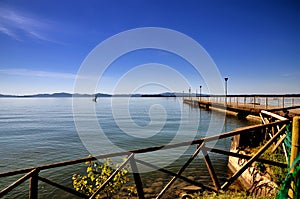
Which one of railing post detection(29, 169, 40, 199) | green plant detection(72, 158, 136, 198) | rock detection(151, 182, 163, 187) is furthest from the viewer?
rock detection(151, 182, 163, 187)

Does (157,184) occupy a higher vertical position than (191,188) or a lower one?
lower

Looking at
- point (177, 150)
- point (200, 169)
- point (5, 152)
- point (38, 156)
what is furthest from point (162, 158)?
point (5, 152)

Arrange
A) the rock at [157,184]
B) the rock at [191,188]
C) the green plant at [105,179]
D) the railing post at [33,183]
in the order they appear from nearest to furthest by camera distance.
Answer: the railing post at [33,183] → the green plant at [105,179] → the rock at [191,188] → the rock at [157,184]

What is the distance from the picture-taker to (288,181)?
2771mm

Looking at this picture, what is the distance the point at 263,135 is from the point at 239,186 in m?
Result: 2.64

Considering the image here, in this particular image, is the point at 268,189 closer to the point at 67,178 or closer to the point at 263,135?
the point at 263,135

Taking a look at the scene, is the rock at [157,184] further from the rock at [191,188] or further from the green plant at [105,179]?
the green plant at [105,179]

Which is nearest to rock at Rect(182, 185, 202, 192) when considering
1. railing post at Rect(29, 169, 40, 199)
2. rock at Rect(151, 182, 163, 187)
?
rock at Rect(151, 182, 163, 187)

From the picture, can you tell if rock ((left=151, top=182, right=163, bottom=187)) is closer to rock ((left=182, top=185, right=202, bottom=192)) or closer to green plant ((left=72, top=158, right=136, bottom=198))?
rock ((left=182, top=185, right=202, bottom=192))

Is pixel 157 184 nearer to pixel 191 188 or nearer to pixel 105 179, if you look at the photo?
pixel 191 188

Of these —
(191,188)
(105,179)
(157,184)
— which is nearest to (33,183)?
(105,179)

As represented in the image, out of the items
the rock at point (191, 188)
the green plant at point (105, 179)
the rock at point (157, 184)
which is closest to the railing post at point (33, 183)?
the green plant at point (105, 179)

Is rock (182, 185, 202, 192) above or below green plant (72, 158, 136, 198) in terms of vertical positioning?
below

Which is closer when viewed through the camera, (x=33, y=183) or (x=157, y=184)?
(x=33, y=183)
